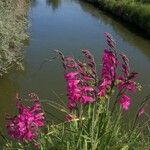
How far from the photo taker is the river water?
12508 mm

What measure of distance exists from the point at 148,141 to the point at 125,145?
65 centimetres

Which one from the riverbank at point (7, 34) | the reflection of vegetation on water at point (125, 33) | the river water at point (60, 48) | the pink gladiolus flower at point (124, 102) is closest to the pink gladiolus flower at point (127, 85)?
the pink gladiolus flower at point (124, 102)

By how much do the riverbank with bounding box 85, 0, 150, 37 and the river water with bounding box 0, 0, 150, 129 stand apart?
57cm

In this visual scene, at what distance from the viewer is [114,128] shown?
4.01 m

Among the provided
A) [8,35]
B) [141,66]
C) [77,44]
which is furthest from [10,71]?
[77,44]

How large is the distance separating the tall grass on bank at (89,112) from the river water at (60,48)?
46 centimetres

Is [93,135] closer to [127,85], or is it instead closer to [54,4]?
[127,85]

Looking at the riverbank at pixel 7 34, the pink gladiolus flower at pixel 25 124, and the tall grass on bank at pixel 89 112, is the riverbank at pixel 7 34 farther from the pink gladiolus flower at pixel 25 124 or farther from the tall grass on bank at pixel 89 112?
the pink gladiolus flower at pixel 25 124

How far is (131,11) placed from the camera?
2861 centimetres

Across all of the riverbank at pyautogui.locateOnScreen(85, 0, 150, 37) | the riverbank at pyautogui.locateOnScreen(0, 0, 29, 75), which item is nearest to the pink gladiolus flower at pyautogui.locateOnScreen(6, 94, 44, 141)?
the riverbank at pyautogui.locateOnScreen(0, 0, 29, 75)

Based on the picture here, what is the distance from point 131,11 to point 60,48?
10884mm

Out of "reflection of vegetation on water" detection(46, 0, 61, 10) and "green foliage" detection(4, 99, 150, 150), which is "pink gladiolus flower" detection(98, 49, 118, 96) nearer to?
"green foliage" detection(4, 99, 150, 150)

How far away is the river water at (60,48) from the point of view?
12.5m

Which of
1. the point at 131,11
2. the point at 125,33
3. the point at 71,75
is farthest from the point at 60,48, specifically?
the point at 71,75
